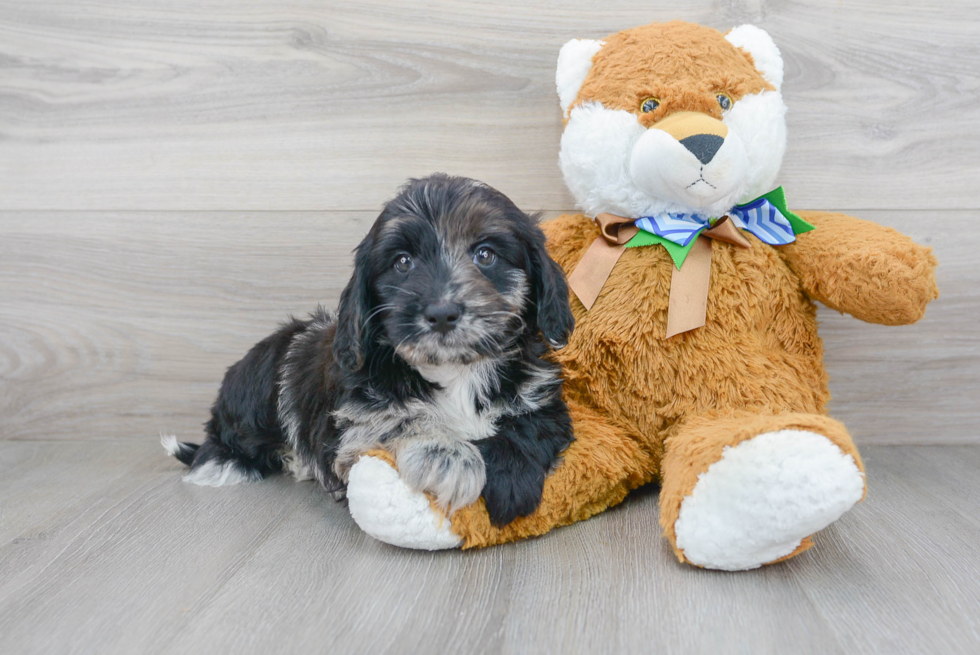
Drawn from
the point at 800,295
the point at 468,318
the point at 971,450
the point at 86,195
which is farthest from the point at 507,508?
the point at 86,195

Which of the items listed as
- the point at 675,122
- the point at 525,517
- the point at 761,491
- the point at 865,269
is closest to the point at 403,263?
the point at 525,517

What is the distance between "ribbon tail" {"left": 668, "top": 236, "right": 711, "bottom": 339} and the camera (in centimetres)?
183

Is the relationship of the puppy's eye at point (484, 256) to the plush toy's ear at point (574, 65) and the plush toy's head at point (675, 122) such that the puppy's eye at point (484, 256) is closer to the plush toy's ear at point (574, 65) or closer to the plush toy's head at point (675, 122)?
the plush toy's head at point (675, 122)

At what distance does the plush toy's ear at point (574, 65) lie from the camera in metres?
2.01

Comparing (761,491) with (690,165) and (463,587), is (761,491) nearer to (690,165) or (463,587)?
(463,587)

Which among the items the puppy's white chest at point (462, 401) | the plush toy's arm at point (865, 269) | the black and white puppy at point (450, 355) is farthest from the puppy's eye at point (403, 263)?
the plush toy's arm at point (865, 269)

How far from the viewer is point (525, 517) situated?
5.44 ft

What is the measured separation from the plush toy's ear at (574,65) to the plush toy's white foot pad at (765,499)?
1.10 metres

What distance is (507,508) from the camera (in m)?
1.61

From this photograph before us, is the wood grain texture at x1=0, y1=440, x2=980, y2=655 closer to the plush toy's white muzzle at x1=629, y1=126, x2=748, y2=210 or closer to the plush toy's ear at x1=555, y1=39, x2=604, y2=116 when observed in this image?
the plush toy's white muzzle at x1=629, y1=126, x2=748, y2=210

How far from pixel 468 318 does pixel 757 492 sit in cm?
65

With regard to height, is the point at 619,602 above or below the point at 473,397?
below

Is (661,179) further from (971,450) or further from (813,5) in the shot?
(971,450)

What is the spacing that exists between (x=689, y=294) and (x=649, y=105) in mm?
492
